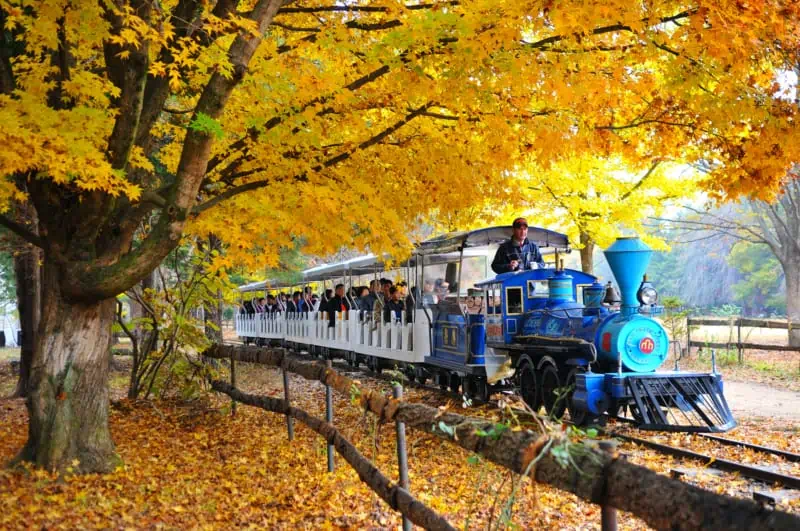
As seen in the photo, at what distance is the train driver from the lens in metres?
11.8

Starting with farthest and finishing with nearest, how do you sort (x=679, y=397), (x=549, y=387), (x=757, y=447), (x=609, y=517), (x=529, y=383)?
1. (x=529, y=383)
2. (x=549, y=387)
3. (x=679, y=397)
4. (x=757, y=447)
5. (x=609, y=517)

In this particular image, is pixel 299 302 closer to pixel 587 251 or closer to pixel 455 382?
pixel 587 251

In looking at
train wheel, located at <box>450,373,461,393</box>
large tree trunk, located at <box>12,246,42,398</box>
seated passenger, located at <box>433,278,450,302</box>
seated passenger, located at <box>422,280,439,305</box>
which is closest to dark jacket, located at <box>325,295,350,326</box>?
seated passenger, located at <box>422,280,439,305</box>

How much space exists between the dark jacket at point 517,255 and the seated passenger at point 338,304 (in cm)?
916

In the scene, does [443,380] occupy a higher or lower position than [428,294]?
lower

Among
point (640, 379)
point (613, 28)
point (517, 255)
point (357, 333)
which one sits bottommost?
point (640, 379)

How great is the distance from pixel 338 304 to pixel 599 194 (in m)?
7.90

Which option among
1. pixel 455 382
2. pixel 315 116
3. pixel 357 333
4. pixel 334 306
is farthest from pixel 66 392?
pixel 334 306

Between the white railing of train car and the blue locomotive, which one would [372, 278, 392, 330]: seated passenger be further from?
the blue locomotive

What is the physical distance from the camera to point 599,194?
17625 millimetres

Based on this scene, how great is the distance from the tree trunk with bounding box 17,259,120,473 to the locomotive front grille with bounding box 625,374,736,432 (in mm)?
6202

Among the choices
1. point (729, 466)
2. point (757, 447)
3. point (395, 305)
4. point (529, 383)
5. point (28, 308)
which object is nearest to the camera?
point (729, 466)

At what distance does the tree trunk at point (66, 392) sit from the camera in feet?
25.9

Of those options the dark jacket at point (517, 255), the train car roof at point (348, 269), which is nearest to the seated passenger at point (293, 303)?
the train car roof at point (348, 269)
